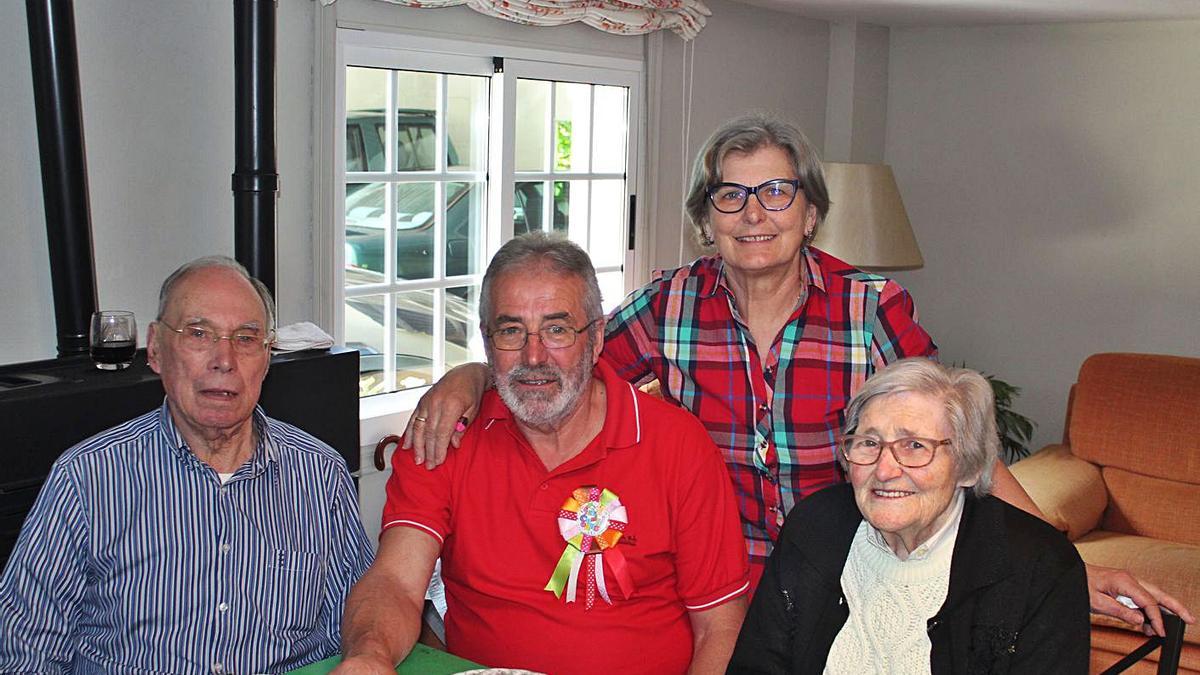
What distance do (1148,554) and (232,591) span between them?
10.2 feet

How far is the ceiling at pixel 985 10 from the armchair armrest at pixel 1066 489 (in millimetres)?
1761

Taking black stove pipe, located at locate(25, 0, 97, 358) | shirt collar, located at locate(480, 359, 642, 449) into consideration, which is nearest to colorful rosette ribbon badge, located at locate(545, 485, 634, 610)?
shirt collar, located at locate(480, 359, 642, 449)

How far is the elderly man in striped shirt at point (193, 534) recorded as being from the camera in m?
2.00

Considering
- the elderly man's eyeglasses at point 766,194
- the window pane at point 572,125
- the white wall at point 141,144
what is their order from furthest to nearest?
the window pane at point 572,125
the white wall at point 141,144
the elderly man's eyeglasses at point 766,194

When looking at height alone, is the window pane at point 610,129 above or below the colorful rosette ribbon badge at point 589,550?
above

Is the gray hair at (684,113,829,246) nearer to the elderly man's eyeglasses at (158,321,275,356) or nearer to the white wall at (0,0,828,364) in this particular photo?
the elderly man's eyeglasses at (158,321,275,356)

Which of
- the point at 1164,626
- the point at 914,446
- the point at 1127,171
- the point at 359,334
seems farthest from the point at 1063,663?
the point at 1127,171

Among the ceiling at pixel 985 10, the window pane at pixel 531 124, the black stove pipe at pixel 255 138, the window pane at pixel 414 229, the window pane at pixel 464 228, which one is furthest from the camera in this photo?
the ceiling at pixel 985 10

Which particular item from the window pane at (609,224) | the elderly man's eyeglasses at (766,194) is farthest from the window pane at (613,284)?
the elderly man's eyeglasses at (766,194)

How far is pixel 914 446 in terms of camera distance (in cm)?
184

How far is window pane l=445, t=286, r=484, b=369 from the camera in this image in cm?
444

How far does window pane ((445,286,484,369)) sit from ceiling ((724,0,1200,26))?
1.86 m

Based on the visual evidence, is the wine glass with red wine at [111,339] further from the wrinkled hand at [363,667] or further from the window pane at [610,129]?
the window pane at [610,129]

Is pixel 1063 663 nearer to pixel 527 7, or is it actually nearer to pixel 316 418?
pixel 316 418
